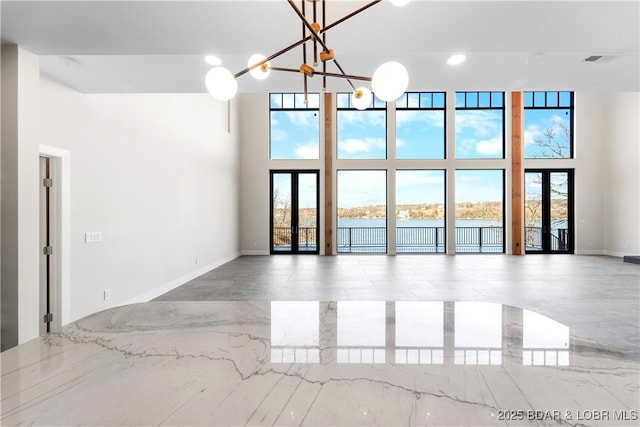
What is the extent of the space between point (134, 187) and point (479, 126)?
9030mm

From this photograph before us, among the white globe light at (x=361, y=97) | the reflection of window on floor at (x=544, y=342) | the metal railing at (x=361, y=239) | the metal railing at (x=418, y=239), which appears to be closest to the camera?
the reflection of window on floor at (x=544, y=342)

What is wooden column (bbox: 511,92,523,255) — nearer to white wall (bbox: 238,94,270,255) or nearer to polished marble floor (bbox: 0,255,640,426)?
white wall (bbox: 238,94,270,255)

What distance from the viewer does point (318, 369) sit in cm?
80

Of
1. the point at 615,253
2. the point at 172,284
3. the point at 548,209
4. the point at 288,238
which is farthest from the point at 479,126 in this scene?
the point at 172,284

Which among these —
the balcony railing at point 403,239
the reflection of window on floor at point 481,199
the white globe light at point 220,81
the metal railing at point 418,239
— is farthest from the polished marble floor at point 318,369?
the metal railing at point 418,239

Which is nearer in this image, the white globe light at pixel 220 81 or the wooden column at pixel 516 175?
the white globe light at pixel 220 81

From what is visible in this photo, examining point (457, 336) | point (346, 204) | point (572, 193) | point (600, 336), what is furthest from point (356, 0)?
point (572, 193)

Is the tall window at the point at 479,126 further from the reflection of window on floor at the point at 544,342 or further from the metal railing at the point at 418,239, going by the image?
the reflection of window on floor at the point at 544,342

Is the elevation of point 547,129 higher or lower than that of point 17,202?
higher

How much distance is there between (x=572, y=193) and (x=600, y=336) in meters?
7.56

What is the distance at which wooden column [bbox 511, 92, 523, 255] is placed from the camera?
8.72m

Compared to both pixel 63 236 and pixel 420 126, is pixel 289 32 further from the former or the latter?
pixel 420 126

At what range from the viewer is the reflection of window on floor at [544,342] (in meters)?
0.86

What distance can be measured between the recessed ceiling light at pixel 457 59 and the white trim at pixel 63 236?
4.07 metres
